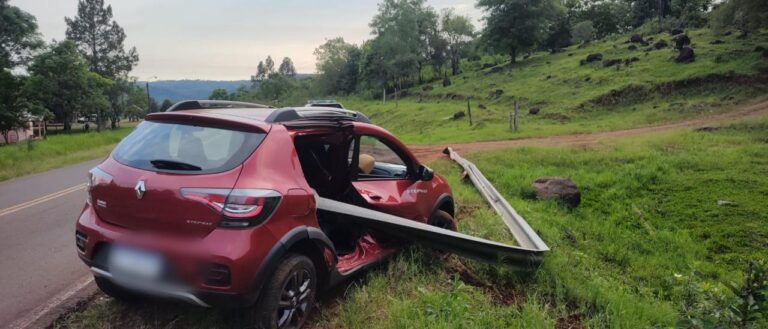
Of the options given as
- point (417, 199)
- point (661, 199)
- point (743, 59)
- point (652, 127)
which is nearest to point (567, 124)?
point (652, 127)

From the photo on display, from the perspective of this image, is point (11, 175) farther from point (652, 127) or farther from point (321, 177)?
point (652, 127)

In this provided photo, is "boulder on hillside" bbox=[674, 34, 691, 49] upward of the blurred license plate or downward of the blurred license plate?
upward

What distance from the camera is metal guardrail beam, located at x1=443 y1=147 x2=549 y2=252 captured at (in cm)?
530

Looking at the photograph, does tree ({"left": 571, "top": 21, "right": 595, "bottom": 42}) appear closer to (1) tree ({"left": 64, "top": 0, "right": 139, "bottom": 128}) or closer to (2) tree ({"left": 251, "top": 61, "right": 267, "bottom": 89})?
(1) tree ({"left": 64, "top": 0, "right": 139, "bottom": 128})

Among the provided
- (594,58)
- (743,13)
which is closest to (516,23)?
(594,58)

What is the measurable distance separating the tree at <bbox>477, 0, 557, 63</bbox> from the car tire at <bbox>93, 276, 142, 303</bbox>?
146 ft

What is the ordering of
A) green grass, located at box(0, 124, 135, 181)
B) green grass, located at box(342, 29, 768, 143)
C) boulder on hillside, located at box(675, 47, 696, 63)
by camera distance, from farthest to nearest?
boulder on hillside, located at box(675, 47, 696, 63) → green grass, located at box(342, 29, 768, 143) → green grass, located at box(0, 124, 135, 181)

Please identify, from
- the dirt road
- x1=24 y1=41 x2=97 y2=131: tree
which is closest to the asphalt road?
the dirt road

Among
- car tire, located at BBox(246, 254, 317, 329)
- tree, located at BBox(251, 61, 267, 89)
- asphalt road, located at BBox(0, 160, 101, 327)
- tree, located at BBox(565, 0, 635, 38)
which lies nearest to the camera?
car tire, located at BBox(246, 254, 317, 329)

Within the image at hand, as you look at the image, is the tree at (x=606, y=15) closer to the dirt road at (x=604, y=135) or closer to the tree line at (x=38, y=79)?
the dirt road at (x=604, y=135)

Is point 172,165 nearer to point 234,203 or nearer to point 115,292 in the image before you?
point 234,203

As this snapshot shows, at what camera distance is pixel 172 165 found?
3.21 meters

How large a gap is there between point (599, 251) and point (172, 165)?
21.2ft

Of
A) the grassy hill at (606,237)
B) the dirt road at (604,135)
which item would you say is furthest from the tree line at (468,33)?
the dirt road at (604,135)
